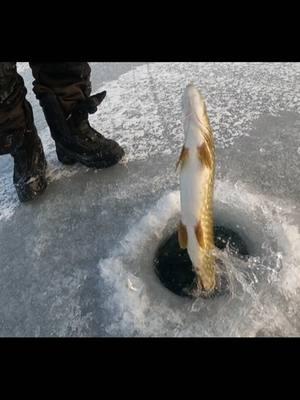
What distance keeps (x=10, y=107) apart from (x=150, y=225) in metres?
0.76

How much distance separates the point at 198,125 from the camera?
130 cm

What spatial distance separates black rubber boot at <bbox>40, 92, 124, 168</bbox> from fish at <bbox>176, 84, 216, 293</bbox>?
863mm

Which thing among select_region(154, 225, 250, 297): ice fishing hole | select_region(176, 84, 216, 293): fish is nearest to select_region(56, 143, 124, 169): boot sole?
select_region(154, 225, 250, 297): ice fishing hole

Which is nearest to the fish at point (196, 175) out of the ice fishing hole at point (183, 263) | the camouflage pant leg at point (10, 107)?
the ice fishing hole at point (183, 263)

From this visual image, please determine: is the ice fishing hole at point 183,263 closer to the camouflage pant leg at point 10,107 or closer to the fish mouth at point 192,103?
the fish mouth at point 192,103

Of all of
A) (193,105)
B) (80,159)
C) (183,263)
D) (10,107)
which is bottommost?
(183,263)

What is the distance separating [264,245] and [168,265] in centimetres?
36

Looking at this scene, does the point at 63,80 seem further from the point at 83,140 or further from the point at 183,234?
the point at 183,234

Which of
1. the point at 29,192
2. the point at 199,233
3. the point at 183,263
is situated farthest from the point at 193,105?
the point at 29,192

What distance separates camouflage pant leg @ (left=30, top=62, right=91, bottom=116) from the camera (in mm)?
1986

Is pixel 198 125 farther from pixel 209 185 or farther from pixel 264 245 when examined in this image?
pixel 264 245

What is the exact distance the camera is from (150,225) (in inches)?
70.9

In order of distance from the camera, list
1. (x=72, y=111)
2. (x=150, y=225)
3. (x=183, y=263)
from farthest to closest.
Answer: (x=72, y=111)
(x=150, y=225)
(x=183, y=263)

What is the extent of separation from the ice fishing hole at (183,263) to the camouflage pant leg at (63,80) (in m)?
0.80
